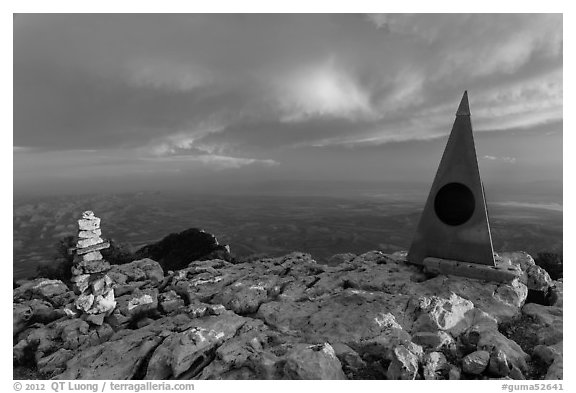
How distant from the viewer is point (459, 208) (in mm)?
12125

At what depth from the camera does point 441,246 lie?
12.3 meters

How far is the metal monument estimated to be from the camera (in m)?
11.6

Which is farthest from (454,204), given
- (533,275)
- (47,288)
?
(47,288)

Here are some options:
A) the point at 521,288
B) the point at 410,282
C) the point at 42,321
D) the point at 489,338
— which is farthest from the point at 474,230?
the point at 42,321

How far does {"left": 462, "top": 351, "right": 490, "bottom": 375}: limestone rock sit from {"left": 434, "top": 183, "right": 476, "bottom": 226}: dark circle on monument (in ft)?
19.3

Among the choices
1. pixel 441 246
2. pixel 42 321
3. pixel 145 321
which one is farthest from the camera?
pixel 441 246

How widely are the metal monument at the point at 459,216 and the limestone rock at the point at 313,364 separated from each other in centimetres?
677

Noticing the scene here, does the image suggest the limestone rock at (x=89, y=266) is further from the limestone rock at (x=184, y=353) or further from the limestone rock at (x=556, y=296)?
the limestone rock at (x=556, y=296)

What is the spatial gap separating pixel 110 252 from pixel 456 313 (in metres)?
26.6

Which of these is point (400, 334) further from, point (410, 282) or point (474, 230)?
point (474, 230)

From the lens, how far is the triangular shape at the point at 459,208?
38.3ft

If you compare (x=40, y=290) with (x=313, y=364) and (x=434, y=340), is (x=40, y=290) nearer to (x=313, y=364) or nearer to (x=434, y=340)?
(x=313, y=364)

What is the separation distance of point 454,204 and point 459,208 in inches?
9.7

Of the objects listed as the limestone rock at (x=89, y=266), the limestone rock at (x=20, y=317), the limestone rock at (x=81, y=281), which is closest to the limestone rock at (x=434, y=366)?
the limestone rock at (x=89, y=266)
